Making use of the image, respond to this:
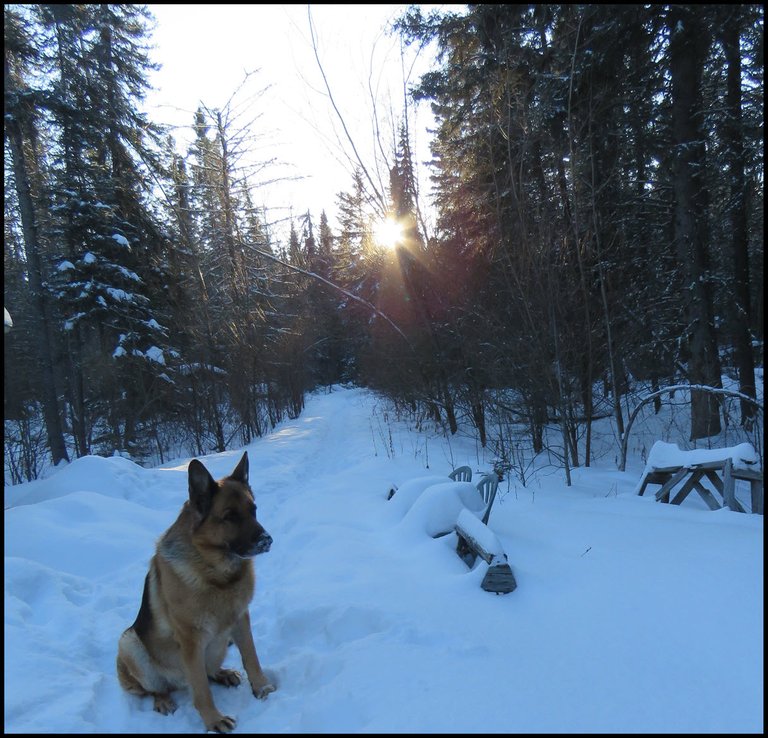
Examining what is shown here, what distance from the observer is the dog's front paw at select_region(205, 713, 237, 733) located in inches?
102

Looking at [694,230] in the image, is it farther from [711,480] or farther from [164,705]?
[164,705]

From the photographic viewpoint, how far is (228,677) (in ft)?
9.84

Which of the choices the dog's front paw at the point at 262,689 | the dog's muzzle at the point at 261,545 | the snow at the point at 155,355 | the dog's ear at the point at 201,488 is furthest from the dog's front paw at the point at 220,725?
the snow at the point at 155,355

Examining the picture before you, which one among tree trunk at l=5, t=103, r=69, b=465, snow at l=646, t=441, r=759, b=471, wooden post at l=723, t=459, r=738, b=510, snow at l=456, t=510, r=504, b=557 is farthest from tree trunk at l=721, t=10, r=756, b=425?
tree trunk at l=5, t=103, r=69, b=465

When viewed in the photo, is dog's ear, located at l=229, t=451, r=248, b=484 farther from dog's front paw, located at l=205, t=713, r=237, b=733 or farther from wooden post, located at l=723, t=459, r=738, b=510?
wooden post, located at l=723, t=459, r=738, b=510

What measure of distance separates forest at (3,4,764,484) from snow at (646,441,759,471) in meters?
0.75

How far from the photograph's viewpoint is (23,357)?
53.1 feet

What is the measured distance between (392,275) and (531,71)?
5546mm

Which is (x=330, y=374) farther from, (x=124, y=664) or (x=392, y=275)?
(x=124, y=664)

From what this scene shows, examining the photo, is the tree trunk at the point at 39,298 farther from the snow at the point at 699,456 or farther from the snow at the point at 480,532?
the snow at the point at 699,456

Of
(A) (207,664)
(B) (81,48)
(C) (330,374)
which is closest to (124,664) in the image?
(A) (207,664)

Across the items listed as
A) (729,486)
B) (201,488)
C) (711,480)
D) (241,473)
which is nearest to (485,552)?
(241,473)

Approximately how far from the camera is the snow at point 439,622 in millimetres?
2355

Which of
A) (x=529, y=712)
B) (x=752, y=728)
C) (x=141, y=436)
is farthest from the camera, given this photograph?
(x=141, y=436)
